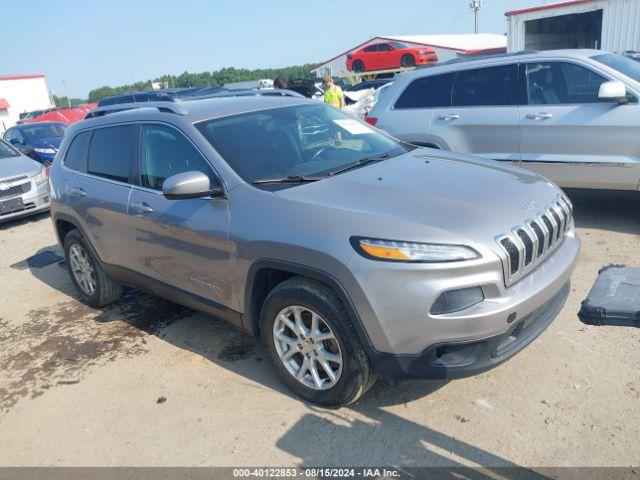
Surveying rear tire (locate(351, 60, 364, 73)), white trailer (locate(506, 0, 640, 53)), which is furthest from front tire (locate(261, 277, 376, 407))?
rear tire (locate(351, 60, 364, 73))

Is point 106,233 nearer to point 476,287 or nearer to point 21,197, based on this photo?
point 476,287

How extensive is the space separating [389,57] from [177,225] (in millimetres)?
27709

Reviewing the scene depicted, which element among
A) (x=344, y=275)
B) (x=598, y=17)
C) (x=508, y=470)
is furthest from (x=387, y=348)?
(x=598, y=17)

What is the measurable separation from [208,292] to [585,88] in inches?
174

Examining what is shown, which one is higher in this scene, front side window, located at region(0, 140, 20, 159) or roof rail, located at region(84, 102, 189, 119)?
roof rail, located at region(84, 102, 189, 119)

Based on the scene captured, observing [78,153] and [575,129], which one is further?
[575,129]

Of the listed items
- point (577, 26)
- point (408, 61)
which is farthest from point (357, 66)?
point (577, 26)

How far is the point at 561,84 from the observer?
5656 mm

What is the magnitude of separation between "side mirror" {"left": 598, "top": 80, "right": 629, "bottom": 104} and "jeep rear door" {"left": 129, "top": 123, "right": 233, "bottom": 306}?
3.92 meters

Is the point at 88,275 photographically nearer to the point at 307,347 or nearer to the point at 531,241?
the point at 307,347

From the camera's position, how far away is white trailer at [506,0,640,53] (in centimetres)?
1681

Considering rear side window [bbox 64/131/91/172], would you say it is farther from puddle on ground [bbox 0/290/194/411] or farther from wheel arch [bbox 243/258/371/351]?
wheel arch [bbox 243/258/371/351]

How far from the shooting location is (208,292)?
3.61m

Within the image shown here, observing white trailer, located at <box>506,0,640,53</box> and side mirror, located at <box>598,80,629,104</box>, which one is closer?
side mirror, located at <box>598,80,629,104</box>
